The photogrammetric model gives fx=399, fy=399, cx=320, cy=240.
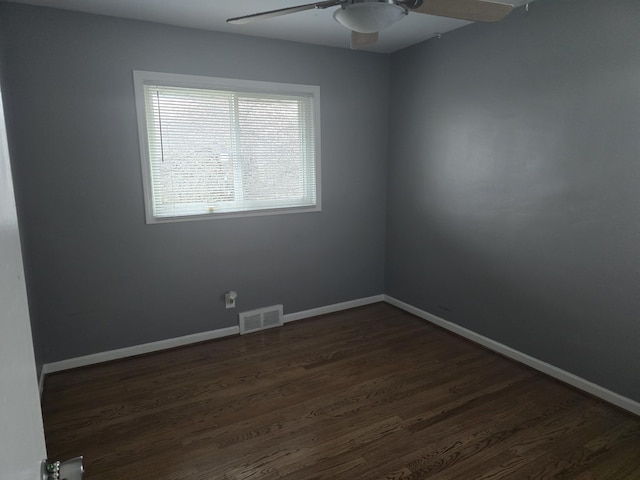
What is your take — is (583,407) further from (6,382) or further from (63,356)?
(63,356)

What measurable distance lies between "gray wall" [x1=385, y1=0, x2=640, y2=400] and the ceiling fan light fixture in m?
1.51

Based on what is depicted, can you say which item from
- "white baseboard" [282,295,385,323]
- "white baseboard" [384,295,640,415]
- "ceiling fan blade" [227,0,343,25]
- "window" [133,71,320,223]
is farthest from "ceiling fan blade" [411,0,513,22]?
"white baseboard" [282,295,385,323]

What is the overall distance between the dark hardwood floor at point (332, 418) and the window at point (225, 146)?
1201mm

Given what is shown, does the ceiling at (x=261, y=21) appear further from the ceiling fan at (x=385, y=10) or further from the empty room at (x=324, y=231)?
the ceiling fan at (x=385, y=10)

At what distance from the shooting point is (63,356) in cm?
288

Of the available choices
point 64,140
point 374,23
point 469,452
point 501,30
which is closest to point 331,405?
point 469,452

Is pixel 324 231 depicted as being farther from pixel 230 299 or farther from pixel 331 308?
pixel 230 299

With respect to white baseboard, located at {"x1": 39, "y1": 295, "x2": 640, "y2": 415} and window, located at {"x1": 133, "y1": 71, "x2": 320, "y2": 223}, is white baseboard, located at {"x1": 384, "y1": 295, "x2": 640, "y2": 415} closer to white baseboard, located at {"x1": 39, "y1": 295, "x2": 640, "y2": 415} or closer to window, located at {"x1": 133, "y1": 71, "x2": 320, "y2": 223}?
white baseboard, located at {"x1": 39, "y1": 295, "x2": 640, "y2": 415}

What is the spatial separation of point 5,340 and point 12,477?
0.17 m

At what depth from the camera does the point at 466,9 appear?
179 cm

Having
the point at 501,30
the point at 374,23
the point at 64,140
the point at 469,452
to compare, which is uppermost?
the point at 501,30

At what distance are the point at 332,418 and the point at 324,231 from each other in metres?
1.84

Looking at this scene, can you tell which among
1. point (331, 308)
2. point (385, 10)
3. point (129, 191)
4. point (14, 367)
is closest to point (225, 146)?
point (129, 191)

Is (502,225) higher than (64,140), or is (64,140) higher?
(64,140)
